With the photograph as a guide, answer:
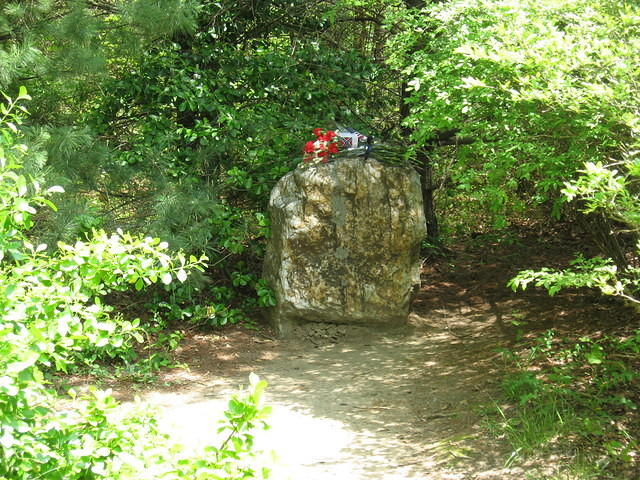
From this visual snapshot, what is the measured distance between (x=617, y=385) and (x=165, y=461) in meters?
3.59

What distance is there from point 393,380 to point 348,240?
163 cm

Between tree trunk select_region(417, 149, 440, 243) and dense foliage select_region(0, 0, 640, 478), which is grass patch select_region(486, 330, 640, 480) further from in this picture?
tree trunk select_region(417, 149, 440, 243)

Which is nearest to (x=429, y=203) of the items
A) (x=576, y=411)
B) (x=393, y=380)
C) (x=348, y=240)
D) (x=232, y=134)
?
(x=348, y=240)

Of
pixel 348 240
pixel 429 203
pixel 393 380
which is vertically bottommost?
pixel 393 380

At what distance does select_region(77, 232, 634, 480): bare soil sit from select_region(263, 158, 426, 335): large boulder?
11.7 inches

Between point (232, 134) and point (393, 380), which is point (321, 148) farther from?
point (393, 380)

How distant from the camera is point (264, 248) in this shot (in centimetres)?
783

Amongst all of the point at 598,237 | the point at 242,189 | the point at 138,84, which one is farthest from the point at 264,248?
the point at 598,237

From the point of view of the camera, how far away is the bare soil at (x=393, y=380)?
4441 mm

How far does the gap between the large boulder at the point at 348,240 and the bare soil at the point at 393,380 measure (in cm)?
30

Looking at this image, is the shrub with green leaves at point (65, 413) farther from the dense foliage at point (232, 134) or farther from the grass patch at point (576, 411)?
the grass patch at point (576, 411)

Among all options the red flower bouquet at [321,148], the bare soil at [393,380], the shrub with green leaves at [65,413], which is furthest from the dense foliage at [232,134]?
the bare soil at [393,380]

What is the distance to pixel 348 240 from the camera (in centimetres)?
694

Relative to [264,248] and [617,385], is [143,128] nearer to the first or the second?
[264,248]
